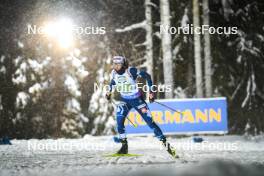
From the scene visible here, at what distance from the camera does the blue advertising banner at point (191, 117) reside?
37.8 ft

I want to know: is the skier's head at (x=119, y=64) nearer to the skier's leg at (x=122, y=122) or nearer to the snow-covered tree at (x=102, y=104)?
the skier's leg at (x=122, y=122)

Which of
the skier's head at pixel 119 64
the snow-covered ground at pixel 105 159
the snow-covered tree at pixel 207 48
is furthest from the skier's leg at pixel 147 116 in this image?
the snow-covered tree at pixel 207 48

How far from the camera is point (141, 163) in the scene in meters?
7.11

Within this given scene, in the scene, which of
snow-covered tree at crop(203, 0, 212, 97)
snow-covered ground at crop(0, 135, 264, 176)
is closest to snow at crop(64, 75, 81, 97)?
snow-covered tree at crop(203, 0, 212, 97)

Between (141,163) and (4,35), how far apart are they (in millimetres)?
10096

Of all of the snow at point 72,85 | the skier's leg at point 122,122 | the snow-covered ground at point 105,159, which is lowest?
the snow-covered ground at point 105,159

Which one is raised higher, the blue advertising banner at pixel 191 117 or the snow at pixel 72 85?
the snow at pixel 72 85

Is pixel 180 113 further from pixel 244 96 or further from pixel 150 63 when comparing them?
pixel 244 96

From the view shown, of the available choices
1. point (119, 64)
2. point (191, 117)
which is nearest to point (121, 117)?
point (119, 64)

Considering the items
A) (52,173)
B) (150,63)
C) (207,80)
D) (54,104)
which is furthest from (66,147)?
(54,104)

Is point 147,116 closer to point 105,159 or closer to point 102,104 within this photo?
point 105,159

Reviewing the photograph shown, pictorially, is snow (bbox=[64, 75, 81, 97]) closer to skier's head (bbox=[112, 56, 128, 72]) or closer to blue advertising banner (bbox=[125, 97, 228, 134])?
blue advertising banner (bbox=[125, 97, 228, 134])

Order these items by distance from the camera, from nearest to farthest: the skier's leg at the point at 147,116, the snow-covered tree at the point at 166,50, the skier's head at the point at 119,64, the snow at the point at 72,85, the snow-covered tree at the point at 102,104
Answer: the skier's leg at the point at 147,116, the skier's head at the point at 119,64, the snow-covered tree at the point at 166,50, the snow-covered tree at the point at 102,104, the snow at the point at 72,85

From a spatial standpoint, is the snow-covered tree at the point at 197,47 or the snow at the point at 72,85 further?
the snow at the point at 72,85
